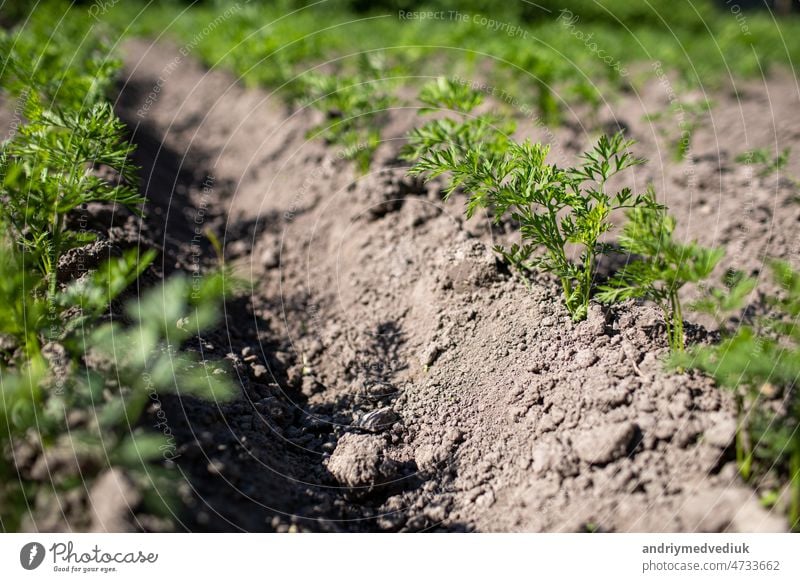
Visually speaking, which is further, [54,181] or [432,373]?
[432,373]

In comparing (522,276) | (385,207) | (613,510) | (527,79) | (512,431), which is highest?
(527,79)

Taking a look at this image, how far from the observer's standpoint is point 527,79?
15.5 feet

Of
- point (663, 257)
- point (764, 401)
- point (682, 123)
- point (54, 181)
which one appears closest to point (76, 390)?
point (54, 181)

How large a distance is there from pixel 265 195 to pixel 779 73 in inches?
255

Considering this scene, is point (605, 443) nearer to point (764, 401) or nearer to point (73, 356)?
point (764, 401)

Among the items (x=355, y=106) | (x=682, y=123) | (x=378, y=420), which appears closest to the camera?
(x=378, y=420)

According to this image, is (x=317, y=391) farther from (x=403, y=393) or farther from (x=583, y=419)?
(x=583, y=419)

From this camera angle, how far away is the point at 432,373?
2.71 meters

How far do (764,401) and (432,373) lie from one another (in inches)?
55.7

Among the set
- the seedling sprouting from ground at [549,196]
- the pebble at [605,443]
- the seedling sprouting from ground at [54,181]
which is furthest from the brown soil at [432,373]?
the seedling sprouting from ground at [54,181]

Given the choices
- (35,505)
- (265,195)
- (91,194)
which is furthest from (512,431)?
(265,195)

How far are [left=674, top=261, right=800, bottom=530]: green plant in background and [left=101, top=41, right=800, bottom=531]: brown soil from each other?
72 mm

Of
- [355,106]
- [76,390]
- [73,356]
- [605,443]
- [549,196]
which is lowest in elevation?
[605,443]

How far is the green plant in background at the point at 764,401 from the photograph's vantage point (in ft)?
6.05
